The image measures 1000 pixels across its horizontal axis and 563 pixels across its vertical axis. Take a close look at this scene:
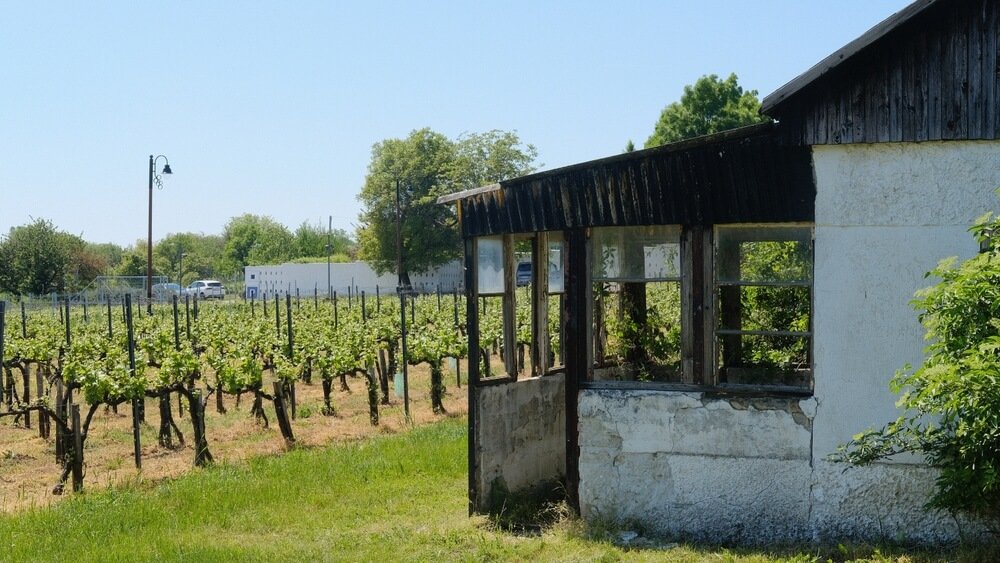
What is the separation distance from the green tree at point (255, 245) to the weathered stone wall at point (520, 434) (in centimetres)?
9478

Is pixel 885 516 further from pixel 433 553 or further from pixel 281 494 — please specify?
pixel 281 494

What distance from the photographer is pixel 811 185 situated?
7.88 m

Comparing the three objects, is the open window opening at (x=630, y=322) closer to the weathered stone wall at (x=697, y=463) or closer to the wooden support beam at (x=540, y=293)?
the wooden support beam at (x=540, y=293)

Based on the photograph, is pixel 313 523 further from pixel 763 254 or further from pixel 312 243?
pixel 312 243

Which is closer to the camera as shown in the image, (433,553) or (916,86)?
(916,86)

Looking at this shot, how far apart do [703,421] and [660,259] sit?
59.9 inches

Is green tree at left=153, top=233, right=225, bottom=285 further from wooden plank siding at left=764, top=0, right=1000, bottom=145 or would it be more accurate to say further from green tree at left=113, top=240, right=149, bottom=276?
wooden plank siding at left=764, top=0, right=1000, bottom=145

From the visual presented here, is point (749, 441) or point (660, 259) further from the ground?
point (660, 259)

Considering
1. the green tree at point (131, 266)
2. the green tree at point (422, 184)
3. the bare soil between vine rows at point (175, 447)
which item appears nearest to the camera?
the bare soil between vine rows at point (175, 447)

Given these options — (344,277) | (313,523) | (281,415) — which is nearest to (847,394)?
(313,523)

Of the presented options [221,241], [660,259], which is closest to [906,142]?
[660,259]

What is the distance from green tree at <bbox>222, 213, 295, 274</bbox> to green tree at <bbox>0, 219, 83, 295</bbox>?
42.1 meters

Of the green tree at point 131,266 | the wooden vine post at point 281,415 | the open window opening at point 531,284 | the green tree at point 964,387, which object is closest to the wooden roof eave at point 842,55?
the green tree at point 964,387

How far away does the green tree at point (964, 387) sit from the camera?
18.3ft
